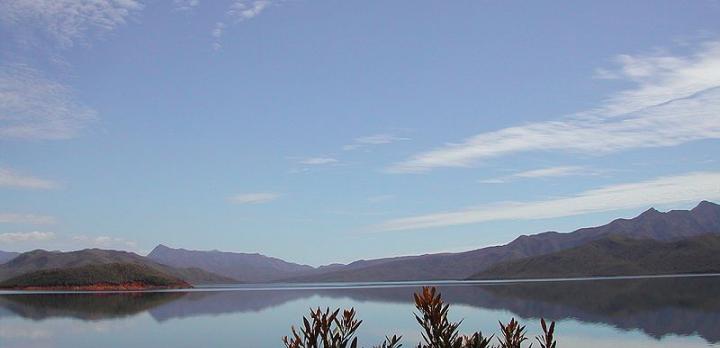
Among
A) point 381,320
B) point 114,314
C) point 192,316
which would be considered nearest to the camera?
point 381,320

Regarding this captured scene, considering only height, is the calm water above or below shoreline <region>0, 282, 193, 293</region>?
below

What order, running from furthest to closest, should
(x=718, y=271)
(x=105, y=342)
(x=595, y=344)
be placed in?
(x=718, y=271) < (x=105, y=342) < (x=595, y=344)

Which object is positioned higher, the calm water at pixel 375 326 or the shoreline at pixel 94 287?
the shoreline at pixel 94 287

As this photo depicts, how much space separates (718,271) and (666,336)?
18128 cm

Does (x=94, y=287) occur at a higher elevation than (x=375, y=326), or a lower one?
higher

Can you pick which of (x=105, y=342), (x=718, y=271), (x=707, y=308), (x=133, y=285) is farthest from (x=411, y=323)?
(x=718, y=271)

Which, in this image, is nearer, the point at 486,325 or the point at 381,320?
the point at 486,325

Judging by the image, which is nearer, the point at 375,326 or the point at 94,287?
the point at 375,326

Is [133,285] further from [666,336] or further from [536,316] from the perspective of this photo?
[666,336]

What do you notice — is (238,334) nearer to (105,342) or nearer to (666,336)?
(105,342)

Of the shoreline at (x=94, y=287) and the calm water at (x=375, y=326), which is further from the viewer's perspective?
the shoreline at (x=94, y=287)

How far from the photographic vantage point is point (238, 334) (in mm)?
43094

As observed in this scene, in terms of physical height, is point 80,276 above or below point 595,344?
above

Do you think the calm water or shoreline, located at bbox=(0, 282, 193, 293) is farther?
shoreline, located at bbox=(0, 282, 193, 293)
